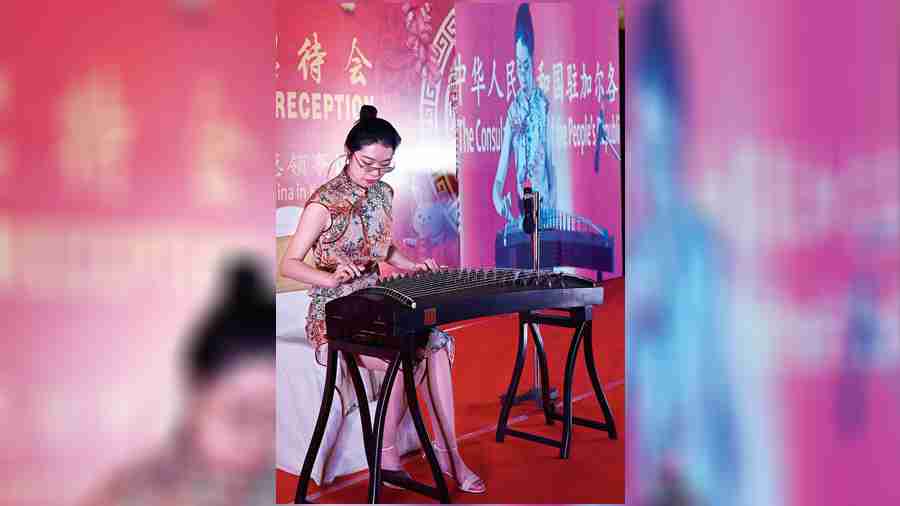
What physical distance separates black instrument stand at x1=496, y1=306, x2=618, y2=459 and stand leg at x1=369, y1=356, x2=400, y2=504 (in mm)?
721

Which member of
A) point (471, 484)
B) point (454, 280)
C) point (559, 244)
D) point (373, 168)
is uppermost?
point (373, 168)

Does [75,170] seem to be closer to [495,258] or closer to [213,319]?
[213,319]

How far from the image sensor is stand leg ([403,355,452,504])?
2430 mm

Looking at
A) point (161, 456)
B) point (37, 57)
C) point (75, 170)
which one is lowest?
point (161, 456)

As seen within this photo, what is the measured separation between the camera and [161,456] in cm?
275

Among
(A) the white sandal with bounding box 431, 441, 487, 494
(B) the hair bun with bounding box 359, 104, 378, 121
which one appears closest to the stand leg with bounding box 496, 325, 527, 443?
(A) the white sandal with bounding box 431, 441, 487, 494

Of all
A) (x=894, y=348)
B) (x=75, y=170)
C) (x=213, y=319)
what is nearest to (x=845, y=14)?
(x=894, y=348)

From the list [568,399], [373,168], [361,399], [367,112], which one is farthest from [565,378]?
[367,112]

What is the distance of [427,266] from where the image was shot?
288 cm

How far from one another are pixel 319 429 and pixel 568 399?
0.95m

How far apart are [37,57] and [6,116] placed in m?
0.22

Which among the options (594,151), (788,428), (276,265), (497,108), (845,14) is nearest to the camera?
(845,14)

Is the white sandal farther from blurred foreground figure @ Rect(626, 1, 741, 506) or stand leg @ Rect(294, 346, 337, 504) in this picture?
blurred foreground figure @ Rect(626, 1, 741, 506)

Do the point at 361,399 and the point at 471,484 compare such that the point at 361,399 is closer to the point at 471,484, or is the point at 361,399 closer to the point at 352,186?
the point at 471,484
